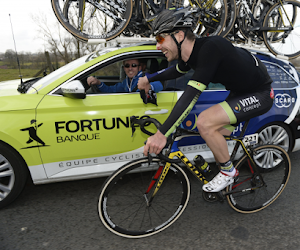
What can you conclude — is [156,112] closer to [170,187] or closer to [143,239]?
[170,187]

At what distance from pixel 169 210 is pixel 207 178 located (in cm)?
49

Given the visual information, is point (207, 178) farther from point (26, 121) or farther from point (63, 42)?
point (63, 42)

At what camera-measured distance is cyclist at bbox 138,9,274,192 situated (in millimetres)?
1567

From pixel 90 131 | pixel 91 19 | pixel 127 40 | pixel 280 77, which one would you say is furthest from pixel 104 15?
pixel 280 77

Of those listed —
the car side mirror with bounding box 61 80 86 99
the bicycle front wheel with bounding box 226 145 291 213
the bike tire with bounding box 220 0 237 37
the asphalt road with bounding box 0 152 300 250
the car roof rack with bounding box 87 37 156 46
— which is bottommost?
the asphalt road with bounding box 0 152 300 250

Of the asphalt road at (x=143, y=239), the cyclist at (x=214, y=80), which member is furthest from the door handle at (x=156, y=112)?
the asphalt road at (x=143, y=239)

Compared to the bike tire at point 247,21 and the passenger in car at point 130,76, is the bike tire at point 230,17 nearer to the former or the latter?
the bike tire at point 247,21

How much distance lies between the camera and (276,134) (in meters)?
3.17

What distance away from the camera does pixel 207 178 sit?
2123mm

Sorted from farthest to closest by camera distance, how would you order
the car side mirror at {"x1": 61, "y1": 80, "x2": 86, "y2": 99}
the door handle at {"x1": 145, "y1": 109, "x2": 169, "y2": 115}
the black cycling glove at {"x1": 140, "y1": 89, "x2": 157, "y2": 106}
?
the door handle at {"x1": 145, "y1": 109, "x2": 169, "y2": 115}
the black cycling glove at {"x1": 140, "y1": 89, "x2": 157, "y2": 106}
the car side mirror at {"x1": 61, "y1": 80, "x2": 86, "y2": 99}

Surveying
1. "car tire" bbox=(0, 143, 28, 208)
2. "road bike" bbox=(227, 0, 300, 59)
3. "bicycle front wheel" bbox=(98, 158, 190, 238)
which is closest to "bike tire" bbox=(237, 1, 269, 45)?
"road bike" bbox=(227, 0, 300, 59)

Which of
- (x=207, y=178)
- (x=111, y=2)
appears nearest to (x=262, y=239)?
(x=207, y=178)

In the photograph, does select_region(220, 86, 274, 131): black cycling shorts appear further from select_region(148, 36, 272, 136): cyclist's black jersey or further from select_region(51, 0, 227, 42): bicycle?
select_region(51, 0, 227, 42): bicycle

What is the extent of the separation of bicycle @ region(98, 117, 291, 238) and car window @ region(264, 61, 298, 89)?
936mm
